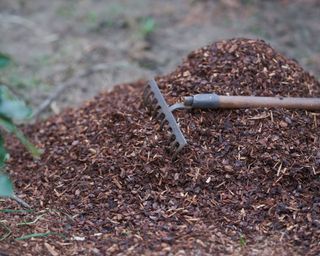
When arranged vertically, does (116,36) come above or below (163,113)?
below

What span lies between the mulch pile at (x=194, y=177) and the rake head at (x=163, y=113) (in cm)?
5

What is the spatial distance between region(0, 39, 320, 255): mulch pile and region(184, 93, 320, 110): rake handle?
0.13ft

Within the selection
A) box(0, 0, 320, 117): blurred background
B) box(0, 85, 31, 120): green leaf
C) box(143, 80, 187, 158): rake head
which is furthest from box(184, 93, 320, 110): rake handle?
box(0, 0, 320, 117): blurred background

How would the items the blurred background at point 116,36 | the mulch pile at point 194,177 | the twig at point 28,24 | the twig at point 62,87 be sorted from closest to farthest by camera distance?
the mulch pile at point 194,177 → the twig at point 62,87 → the blurred background at point 116,36 → the twig at point 28,24

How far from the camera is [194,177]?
9.43ft

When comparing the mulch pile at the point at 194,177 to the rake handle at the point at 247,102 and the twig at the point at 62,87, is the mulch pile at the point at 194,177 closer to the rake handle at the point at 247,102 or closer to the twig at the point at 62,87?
the rake handle at the point at 247,102

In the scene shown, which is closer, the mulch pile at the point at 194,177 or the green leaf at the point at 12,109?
the green leaf at the point at 12,109

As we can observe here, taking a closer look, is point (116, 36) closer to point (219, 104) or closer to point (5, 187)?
point (219, 104)

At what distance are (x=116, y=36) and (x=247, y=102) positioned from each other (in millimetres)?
2824

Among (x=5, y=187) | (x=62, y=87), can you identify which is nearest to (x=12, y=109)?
(x=5, y=187)

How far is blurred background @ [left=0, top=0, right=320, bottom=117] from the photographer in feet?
16.1

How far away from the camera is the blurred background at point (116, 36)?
16.1 feet

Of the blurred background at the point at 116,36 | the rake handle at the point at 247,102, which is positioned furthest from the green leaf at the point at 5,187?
the blurred background at the point at 116,36

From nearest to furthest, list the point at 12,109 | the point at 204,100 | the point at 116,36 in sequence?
1. the point at 12,109
2. the point at 204,100
3. the point at 116,36
